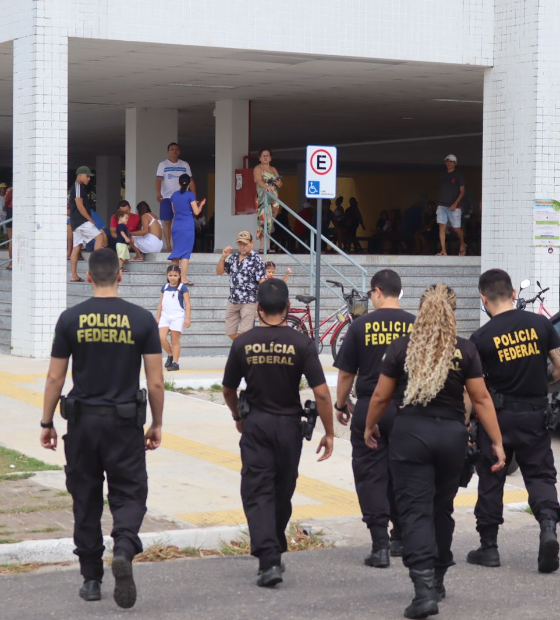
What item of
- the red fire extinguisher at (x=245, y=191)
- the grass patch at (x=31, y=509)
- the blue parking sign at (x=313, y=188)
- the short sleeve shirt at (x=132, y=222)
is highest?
the red fire extinguisher at (x=245, y=191)

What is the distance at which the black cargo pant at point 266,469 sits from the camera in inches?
Answer: 241

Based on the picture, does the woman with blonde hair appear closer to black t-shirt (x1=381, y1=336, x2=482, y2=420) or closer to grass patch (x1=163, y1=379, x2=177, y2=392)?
black t-shirt (x1=381, y1=336, x2=482, y2=420)

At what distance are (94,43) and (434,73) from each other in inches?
220

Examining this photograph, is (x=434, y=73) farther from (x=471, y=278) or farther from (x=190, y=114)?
(x=190, y=114)

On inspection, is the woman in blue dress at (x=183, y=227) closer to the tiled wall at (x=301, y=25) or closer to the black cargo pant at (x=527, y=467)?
the tiled wall at (x=301, y=25)

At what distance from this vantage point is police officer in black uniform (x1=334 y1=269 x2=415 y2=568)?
6.61 metres

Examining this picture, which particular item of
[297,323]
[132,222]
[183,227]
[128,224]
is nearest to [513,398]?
[297,323]

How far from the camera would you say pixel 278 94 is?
70.5 feet

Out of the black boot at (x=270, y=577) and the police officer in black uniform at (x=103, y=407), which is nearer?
the police officer in black uniform at (x=103, y=407)

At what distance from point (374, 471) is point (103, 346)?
1831 millimetres

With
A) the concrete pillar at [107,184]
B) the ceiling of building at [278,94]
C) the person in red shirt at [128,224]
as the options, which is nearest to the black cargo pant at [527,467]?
the ceiling of building at [278,94]

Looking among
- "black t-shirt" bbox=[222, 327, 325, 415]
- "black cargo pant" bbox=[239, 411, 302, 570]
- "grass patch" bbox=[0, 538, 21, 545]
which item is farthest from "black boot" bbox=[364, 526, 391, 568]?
"grass patch" bbox=[0, 538, 21, 545]

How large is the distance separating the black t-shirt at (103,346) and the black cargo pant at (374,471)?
1.52 metres

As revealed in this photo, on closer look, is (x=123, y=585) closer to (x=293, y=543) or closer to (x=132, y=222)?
(x=293, y=543)
